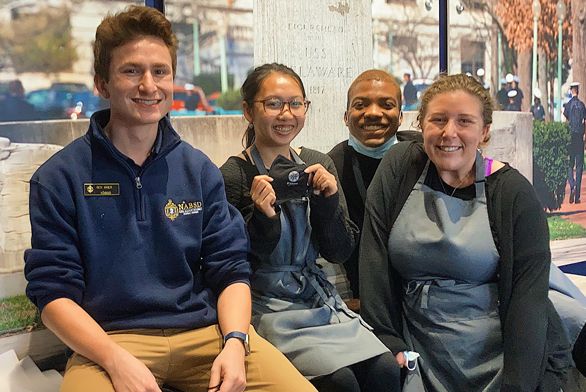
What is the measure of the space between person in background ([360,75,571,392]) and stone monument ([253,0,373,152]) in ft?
2.59

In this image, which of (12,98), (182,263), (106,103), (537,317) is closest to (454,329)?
(537,317)

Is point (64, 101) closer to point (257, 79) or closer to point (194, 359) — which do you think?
point (257, 79)

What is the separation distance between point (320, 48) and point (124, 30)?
4.12 feet

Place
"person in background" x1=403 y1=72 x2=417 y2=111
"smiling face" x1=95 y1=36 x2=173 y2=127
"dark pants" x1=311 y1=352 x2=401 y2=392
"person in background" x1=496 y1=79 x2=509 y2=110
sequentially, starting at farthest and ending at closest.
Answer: "person in background" x1=496 y1=79 x2=509 y2=110, "person in background" x1=403 y1=72 x2=417 y2=111, "dark pants" x1=311 y1=352 x2=401 y2=392, "smiling face" x1=95 y1=36 x2=173 y2=127

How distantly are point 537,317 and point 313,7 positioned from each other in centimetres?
155

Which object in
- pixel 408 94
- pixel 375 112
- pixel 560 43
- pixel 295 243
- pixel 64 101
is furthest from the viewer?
pixel 560 43

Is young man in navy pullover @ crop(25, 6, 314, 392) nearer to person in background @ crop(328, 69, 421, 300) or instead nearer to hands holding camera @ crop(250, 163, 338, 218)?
hands holding camera @ crop(250, 163, 338, 218)

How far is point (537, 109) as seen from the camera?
3.79 m

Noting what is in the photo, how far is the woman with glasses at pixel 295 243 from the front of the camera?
1806 millimetres

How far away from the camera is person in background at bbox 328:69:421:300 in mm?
2328

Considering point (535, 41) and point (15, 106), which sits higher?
A: point (535, 41)

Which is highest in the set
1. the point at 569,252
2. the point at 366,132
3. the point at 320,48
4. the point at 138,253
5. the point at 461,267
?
the point at 320,48

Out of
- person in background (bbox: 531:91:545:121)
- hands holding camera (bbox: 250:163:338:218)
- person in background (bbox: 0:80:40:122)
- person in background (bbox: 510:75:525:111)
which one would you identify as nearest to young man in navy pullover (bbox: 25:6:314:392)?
hands holding camera (bbox: 250:163:338:218)

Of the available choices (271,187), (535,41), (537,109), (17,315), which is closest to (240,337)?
(271,187)
